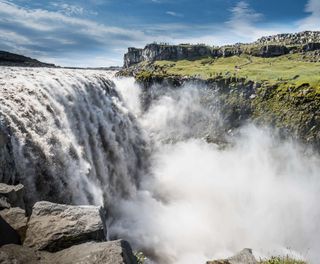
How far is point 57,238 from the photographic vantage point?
11.5 meters

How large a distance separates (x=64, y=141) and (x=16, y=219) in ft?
73.2

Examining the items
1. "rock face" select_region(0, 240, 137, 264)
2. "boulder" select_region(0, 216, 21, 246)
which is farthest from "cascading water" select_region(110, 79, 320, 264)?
"rock face" select_region(0, 240, 137, 264)

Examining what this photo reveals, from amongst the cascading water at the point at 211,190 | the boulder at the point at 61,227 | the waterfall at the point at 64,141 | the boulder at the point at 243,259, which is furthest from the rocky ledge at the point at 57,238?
the cascading water at the point at 211,190

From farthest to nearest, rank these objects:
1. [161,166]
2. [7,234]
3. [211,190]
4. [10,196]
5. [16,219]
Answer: [161,166] → [211,190] → [10,196] → [16,219] → [7,234]

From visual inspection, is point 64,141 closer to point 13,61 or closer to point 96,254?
point 96,254

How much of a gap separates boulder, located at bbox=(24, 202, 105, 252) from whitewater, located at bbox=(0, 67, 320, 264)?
1076 centimetres

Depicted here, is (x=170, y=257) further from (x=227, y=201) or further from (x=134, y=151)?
(x=134, y=151)

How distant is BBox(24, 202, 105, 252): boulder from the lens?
11453 millimetres

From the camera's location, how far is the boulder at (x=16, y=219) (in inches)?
470

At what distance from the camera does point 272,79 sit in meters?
71.6

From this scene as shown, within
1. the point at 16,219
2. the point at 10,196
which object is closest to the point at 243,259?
the point at 16,219

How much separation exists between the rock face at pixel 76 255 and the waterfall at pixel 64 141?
10.4m

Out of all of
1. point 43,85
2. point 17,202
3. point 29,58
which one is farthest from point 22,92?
point 29,58

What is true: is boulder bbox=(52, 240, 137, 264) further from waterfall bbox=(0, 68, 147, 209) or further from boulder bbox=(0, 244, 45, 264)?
waterfall bbox=(0, 68, 147, 209)
